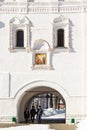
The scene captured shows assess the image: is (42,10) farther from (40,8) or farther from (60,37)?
(60,37)

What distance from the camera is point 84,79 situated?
27609 mm

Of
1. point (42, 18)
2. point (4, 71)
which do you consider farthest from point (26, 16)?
point (4, 71)

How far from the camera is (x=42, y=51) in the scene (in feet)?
92.1

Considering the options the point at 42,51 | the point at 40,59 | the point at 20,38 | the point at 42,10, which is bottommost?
the point at 40,59

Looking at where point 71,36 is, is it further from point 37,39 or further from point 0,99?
point 0,99

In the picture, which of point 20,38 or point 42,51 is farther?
point 20,38

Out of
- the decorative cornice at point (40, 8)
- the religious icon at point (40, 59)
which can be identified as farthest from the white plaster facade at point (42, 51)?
the religious icon at point (40, 59)

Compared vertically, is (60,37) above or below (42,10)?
below

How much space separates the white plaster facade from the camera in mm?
27734

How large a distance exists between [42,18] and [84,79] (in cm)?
365

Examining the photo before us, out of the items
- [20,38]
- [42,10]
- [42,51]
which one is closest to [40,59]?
[42,51]

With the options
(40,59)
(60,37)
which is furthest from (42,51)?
(60,37)

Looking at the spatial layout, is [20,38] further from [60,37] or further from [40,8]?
[60,37]

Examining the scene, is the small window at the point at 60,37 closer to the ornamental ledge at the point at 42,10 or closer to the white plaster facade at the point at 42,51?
the white plaster facade at the point at 42,51
